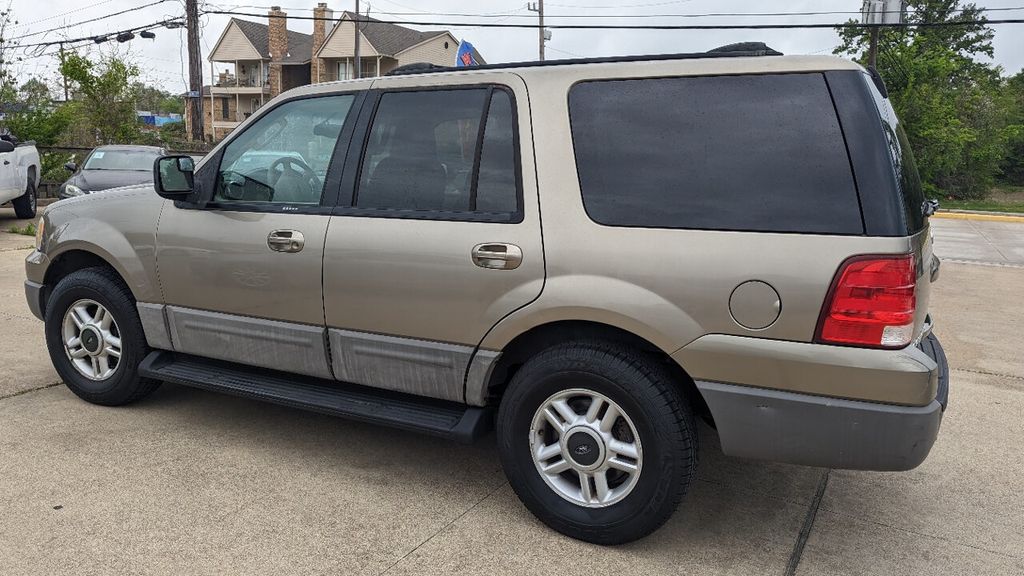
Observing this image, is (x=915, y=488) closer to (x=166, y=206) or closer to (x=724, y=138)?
(x=724, y=138)

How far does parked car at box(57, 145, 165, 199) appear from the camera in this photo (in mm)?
12888

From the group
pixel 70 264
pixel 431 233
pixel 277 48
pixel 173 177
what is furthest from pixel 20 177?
pixel 277 48

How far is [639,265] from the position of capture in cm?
299

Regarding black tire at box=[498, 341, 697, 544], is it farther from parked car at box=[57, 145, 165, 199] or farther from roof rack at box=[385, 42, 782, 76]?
parked car at box=[57, 145, 165, 199]

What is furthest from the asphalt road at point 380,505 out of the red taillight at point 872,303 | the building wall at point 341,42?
the building wall at point 341,42

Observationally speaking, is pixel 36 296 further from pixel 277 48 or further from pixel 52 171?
pixel 277 48

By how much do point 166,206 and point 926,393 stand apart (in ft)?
11.8

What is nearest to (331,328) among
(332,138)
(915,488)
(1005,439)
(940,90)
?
(332,138)

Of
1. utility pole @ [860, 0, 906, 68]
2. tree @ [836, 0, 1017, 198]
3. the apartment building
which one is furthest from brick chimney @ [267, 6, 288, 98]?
utility pole @ [860, 0, 906, 68]

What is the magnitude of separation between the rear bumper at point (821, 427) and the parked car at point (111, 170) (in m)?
12.0

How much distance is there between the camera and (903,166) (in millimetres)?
2889

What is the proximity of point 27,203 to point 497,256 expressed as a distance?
43.4 feet

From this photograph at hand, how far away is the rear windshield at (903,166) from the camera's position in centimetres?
277

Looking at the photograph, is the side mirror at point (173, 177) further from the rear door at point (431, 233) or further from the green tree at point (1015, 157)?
the green tree at point (1015, 157)
